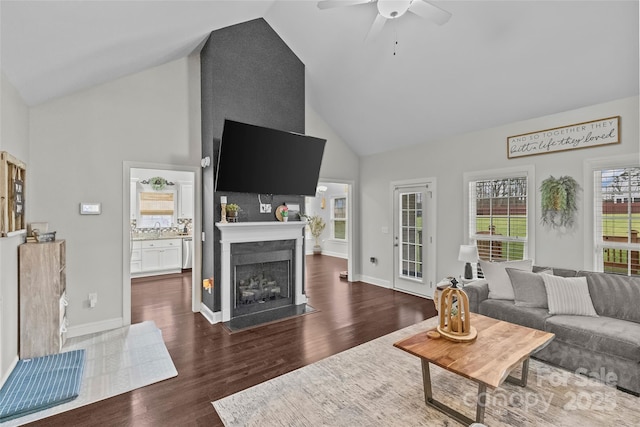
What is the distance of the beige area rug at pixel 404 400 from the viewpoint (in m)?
2.09

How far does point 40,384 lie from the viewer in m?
2.49

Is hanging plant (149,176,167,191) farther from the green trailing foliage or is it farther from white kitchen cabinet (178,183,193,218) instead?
the green trailing foliage

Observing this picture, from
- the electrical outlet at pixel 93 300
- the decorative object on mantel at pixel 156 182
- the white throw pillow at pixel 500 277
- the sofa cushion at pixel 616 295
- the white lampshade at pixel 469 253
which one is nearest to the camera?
the sofa cushion at pixel 616 295

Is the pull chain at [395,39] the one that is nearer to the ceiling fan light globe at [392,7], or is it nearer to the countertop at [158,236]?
the ceiling fan light globe at [392,7]

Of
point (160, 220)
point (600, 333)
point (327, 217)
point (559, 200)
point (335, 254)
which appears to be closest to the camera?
point (600, 333)

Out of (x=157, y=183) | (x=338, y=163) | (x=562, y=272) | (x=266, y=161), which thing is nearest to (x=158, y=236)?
(x=157, y=183)

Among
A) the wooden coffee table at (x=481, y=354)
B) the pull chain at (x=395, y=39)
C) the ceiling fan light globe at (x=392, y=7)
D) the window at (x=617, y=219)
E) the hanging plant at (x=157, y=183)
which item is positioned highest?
the pull chain at (x=395, y=39)

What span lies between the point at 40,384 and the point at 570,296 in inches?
187

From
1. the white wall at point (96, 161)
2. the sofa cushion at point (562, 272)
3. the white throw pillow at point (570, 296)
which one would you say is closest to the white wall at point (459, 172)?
the sofa cushion at point (562, 272)

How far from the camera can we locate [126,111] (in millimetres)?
3881

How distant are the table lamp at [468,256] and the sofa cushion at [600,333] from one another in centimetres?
133

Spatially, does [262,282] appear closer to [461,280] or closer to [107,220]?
[107,220]

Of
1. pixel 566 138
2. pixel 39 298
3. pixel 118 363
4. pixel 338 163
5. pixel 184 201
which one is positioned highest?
pixel 338 163

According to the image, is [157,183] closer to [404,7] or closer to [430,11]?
[404,7]
